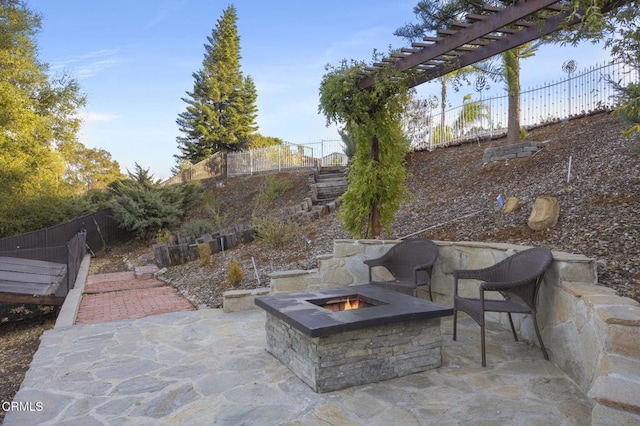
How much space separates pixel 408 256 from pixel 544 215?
161 centimetres

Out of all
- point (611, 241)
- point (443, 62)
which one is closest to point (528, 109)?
point (443, 62)

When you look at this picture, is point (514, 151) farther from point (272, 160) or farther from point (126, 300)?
point (272, 160)

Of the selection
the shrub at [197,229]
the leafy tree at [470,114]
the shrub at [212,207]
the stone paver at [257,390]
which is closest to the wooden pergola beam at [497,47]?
the stone paver at [257,390]

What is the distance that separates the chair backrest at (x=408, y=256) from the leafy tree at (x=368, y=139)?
94 cm

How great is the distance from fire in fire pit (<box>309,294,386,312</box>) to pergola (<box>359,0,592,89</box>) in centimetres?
264

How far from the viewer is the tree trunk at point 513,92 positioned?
871cm

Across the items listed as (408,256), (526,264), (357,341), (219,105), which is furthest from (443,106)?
(219,105)

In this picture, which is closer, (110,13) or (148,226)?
(110,13)

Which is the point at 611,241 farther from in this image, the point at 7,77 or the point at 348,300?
the point at 7,77

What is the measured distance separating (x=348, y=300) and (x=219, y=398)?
1.41 m

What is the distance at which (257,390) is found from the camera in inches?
109

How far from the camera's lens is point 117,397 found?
2.72 metres

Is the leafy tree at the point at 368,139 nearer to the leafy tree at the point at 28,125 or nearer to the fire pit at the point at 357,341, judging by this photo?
the fire pit at the point at 357,341

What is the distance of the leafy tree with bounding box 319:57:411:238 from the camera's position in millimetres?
5227
